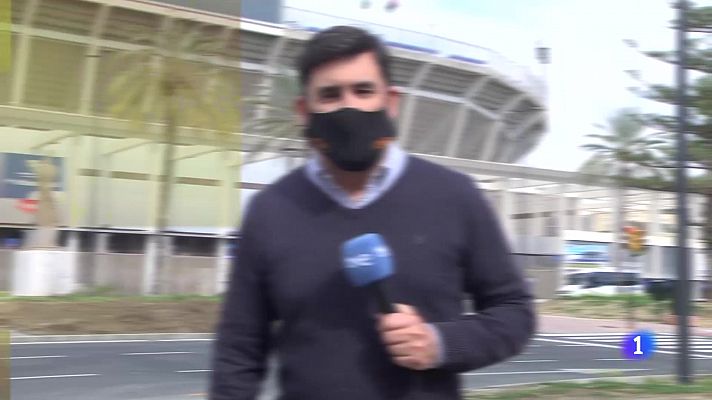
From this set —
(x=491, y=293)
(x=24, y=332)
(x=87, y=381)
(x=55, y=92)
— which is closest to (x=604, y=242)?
(x=55, y=92)

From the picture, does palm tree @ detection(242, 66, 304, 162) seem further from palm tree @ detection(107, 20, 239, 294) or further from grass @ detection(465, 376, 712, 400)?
grass @ detection(465, 376, 712, 400)

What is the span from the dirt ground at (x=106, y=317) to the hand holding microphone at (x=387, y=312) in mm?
18176

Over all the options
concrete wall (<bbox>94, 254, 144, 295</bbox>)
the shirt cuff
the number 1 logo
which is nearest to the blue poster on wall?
concrete wall (<bbox>94, 254, 144, 295</bbox>)

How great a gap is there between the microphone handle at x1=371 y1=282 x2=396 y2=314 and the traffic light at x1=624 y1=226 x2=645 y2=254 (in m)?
19.4

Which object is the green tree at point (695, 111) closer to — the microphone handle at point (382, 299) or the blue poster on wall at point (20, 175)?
the microphone handle at point (382, 299)

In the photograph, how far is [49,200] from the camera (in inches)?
1077

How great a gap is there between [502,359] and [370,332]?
1.00 feet

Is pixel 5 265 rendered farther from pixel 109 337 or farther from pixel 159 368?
pixel 159 368

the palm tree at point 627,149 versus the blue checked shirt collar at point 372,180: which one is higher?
the palm tree at point 627,149

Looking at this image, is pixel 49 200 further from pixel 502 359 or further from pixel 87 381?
pixel 502 359

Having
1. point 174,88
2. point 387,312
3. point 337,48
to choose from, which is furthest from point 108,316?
point 387,312

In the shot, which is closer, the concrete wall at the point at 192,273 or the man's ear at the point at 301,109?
the man's ear at the point at 301,109

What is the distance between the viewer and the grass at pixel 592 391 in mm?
9586

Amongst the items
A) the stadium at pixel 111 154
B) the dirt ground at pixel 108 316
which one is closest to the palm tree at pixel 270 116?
the stadium at pixel 111 154
